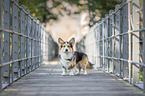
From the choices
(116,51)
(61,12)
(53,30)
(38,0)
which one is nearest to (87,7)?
(61,12)

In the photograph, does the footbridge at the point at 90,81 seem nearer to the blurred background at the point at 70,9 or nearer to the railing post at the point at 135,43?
the railing post at the point at 135,43

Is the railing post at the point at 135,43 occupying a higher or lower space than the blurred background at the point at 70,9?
lower

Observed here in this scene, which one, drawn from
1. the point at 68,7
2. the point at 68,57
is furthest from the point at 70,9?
the point at 68,57

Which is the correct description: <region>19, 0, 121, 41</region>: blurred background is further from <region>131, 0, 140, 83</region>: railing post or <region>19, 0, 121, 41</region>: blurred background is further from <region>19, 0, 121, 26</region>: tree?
<region>131, 0, 140, 83</region>: railing post

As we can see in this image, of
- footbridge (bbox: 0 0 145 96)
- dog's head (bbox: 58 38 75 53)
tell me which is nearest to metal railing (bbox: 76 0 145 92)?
footbridge (bbox: 0 0 145 96)

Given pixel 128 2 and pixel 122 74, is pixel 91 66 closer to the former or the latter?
pixel 122 74

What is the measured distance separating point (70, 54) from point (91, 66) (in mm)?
1534

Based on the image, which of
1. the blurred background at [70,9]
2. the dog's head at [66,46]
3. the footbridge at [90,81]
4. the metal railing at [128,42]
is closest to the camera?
the footbridge at [90,81]

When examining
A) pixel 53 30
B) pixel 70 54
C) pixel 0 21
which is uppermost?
pixel 53 30

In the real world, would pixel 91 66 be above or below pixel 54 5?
below

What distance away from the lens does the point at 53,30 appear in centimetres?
3027

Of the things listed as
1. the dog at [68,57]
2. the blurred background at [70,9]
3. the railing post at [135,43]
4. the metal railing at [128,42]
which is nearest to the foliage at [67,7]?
the blurred background at [70,9]

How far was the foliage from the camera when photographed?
21.1m

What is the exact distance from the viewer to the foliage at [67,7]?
21066mm
